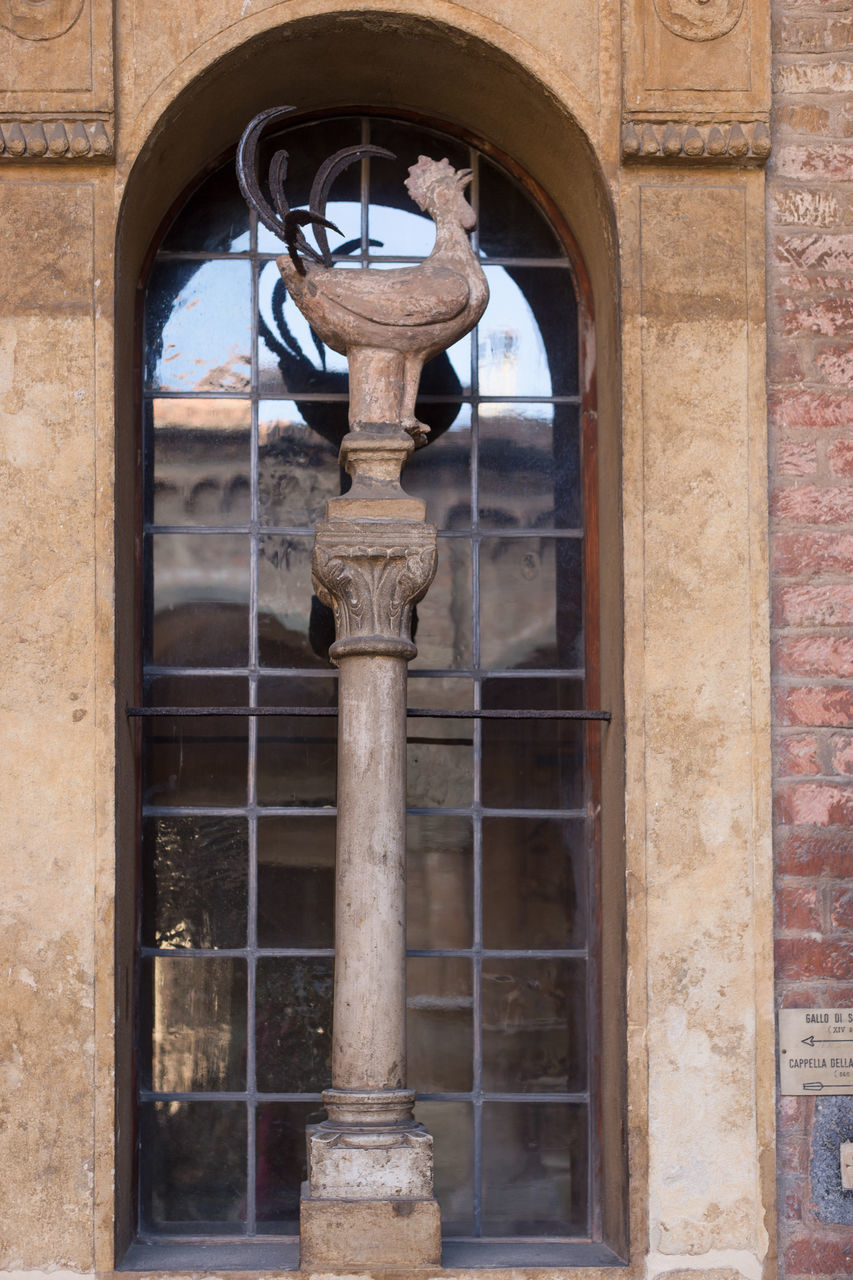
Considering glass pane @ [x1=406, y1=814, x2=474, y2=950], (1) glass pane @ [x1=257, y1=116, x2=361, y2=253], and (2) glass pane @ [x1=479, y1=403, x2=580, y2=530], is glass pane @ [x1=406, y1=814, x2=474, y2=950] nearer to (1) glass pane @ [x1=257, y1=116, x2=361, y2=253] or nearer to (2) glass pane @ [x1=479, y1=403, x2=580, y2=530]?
(2) glass pane @ [x1=479, y1=403, x2=580, y2=530]

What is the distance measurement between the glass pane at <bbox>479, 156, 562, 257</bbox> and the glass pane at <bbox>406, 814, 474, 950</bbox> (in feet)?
5.98

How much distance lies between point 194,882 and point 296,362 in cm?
163

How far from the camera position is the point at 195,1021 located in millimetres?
5078

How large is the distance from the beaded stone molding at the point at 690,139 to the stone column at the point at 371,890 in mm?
1100

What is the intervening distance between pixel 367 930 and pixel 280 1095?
710mm

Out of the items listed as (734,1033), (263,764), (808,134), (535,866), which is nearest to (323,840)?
(263,764)

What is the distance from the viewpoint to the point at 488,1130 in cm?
507

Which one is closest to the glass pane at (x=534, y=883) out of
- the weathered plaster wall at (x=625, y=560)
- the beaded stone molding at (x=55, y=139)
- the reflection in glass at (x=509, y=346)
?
the weathered plaster wall at (x=625, y=560)

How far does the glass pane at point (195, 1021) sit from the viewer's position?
5055 millimetres

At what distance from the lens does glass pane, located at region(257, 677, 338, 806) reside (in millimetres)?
5195

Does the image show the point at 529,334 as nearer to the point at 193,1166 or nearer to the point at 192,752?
the point at 192,752

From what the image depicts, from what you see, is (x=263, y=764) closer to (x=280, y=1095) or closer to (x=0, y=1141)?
(x=280, y=1095)

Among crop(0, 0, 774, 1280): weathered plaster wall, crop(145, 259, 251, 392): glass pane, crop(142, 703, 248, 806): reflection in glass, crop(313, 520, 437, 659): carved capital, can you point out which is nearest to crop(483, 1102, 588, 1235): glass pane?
crop(0, 0, 774, 1280): weathered plaster wall

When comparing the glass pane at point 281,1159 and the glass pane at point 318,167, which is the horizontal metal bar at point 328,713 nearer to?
the glass pane at point 281,1159
